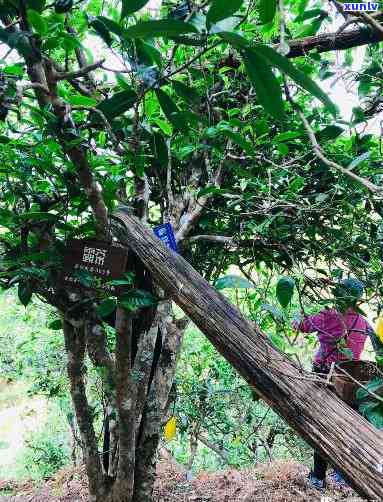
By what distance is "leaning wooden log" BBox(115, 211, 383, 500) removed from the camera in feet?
2.33

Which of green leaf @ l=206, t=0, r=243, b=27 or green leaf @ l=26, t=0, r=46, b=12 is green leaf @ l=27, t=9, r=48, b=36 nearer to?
green leaf @ l=26, t=0, r=46, b=12

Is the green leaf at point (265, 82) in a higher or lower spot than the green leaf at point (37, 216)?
higher

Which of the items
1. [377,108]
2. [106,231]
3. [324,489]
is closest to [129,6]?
[106,231]

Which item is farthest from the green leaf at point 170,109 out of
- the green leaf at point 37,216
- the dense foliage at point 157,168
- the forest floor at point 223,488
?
the forest floor at point 223,488

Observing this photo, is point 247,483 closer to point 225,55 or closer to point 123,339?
point 123,339

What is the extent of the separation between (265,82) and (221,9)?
0.08 meters

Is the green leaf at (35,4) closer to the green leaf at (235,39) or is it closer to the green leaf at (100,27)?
the green leaf at (100,27)

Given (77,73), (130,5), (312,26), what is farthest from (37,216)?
(312,26)

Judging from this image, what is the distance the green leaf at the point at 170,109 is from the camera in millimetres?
609

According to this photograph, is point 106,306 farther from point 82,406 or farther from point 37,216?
point 82,406

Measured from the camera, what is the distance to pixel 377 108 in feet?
4.83

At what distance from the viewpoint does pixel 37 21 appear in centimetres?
60

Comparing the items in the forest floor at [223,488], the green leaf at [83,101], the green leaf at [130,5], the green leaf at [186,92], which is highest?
the green leaf at [83,101]

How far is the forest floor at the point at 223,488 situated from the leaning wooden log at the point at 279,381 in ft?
4.91
